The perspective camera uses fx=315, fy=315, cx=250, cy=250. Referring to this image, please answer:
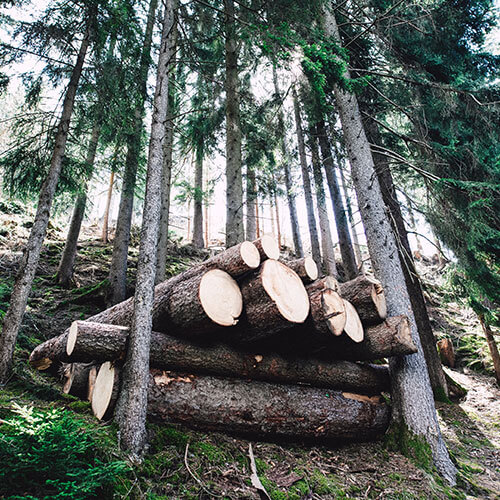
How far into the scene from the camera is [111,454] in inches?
104

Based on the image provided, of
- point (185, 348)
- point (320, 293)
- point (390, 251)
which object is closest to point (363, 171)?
point (390, 251)

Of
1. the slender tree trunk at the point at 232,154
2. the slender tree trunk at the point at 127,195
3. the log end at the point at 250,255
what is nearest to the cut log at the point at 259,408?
the log end at the point at 250,255

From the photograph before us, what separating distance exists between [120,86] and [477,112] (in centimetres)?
812

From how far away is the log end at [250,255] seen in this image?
12.7ft

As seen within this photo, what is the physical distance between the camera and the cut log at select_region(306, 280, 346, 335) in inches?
160

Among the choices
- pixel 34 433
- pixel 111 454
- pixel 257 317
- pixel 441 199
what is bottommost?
pixel 111 454

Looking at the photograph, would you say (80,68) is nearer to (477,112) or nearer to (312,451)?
(312,451)

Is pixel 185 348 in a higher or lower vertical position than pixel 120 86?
lower

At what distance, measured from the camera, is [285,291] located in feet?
12.9

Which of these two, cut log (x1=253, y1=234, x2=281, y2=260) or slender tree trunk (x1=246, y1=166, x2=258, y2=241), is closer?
cut log (x1=253, y1=234, x2=281, y2=260)

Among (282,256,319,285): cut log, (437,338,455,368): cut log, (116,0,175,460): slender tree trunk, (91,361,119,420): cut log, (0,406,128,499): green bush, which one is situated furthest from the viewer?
(437,338,455,368): cut log

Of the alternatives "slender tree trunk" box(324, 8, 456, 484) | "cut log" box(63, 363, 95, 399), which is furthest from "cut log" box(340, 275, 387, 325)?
"cut log" box(63, 363, 95, 399)

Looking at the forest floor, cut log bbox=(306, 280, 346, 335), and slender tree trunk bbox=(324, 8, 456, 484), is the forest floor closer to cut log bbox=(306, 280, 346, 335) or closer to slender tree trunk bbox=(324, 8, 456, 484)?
slender tree trunk bbox=(324, 8, 456, 484)

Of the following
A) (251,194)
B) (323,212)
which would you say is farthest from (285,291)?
(323,212)
